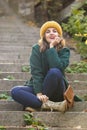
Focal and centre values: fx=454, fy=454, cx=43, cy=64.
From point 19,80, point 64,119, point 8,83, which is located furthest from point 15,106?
point 19,80

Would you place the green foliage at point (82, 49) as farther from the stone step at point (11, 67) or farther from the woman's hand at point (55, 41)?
the woman's hand at point (55, 41)

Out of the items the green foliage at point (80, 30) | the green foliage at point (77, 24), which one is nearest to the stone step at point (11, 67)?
the green foliage at point (80, 30)

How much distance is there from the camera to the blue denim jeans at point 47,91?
506cm

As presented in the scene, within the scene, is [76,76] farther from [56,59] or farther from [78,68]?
[56,59]

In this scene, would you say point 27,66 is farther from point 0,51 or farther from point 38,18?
point 38,18

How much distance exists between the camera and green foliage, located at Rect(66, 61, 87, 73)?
292 inches

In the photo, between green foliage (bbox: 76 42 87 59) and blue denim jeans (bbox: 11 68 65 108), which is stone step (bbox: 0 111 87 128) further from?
green foliage (bbox: 76 42 87 59)

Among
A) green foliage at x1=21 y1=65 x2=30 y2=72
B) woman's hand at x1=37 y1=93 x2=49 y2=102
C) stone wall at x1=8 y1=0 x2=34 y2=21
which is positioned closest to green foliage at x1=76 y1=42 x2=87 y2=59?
green foliage at x1=21 y1=65 x2=30 y2=72

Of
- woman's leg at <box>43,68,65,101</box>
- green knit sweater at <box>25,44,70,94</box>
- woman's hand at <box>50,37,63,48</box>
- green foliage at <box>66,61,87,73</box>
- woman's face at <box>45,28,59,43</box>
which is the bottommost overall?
green foliage at <box>66,61,87,73</box>

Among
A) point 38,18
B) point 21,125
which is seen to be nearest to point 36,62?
point 21,125

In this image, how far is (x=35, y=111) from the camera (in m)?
5.07

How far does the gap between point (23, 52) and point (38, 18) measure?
377cm

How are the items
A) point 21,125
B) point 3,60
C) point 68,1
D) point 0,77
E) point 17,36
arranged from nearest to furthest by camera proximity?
point 21,125 < point 0,77 < point 3,60 < point 17,36 < point 68,1

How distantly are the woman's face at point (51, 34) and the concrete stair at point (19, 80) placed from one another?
84 centimetres
